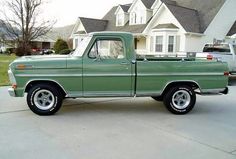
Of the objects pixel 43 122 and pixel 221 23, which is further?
pixel 221 23

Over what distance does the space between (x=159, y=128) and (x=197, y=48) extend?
70.5 ft

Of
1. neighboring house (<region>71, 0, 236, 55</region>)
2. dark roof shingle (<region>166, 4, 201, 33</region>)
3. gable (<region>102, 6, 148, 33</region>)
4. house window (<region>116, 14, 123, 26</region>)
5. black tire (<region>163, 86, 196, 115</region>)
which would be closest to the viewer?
black tire (<region>163, 86, 196, 115</region>)

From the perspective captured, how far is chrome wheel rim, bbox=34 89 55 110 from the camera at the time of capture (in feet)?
23.1

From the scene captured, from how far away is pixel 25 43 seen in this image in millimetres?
22625

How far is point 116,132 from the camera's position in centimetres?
588

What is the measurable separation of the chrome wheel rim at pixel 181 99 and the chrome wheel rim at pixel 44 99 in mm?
3185

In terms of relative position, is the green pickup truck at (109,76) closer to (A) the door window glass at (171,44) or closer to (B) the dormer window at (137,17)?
(A) the door window glass at (171,44)

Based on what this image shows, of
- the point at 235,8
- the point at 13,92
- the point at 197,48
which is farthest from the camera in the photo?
the point at 235,8

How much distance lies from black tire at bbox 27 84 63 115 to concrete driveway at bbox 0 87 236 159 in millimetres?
194

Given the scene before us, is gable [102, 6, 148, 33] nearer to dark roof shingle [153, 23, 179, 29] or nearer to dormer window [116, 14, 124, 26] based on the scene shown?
dormer window [116, 14, 124, 26]

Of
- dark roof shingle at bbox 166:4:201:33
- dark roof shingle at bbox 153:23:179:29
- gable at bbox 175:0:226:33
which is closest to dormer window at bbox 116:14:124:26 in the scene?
dark roof shingle at bbox 153:23:179:29

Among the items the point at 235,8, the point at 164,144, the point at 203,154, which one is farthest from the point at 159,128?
the point at 235,8

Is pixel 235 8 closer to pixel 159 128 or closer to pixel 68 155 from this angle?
pixel 159 128

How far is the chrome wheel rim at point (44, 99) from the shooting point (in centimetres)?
705
